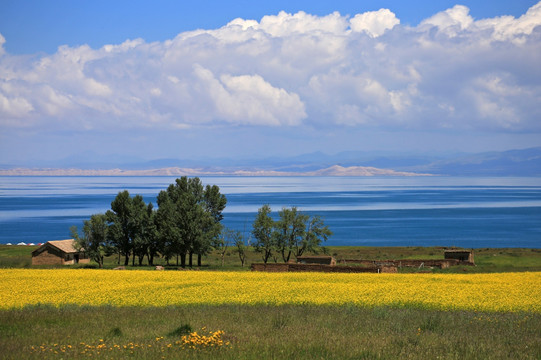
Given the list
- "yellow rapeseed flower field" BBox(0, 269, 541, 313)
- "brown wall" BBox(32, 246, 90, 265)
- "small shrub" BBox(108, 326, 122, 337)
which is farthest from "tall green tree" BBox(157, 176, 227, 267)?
"small shrub" BBox(108, 326, 122, 337)

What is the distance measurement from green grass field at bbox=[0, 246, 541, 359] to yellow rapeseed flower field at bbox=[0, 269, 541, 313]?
2.07 m

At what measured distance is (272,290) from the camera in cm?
3030

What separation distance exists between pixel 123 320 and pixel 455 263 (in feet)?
126

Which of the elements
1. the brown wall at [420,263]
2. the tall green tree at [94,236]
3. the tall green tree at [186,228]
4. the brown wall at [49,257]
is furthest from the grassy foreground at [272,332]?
the brown wall at [49,257]

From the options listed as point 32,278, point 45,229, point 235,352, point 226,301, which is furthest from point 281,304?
point 45,229

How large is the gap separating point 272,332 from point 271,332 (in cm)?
4

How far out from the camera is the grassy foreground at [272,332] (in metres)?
15.8

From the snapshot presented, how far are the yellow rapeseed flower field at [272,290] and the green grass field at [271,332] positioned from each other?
207 centimetres

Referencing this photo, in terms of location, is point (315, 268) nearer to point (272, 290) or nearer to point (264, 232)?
point (272, 290)

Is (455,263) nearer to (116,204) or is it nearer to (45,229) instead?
(116,204)

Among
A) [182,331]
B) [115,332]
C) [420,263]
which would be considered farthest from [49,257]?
[182,331]

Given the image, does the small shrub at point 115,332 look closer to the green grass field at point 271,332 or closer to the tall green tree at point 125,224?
the green grass field at point 271,332

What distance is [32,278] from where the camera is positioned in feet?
122

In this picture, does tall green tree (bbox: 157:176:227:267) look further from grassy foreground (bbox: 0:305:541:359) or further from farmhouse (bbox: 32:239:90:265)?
grassy foreground (bbox: 0:305:541:359)
